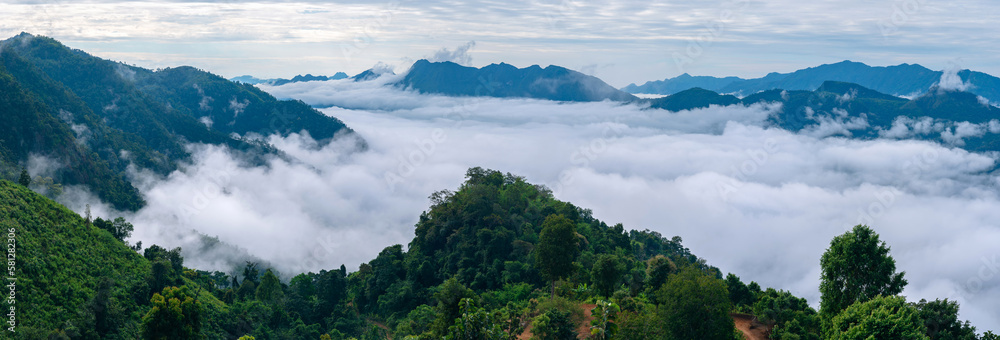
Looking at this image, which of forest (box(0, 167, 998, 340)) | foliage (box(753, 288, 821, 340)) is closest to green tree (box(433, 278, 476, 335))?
forest (box(0, 167, 998, 340))

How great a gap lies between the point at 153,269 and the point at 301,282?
19.2 metres

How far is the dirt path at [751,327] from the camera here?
3516cm

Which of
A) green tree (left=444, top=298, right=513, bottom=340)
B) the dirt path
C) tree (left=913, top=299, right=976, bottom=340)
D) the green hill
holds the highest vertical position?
tree (left=913, top=299, right=976, bottom=340)

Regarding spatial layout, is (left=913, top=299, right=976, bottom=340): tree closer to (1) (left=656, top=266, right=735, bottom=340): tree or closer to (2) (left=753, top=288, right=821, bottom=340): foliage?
(2) (left=753, top=288, right=821, bottom=340): foliage

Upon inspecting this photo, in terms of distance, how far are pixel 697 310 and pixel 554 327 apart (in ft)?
22.8

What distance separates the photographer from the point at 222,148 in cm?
18462

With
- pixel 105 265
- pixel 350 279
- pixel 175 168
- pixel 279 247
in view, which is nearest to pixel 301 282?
pixel 350 279

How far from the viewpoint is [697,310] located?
1040 inches

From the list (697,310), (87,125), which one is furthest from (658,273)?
(87,125)

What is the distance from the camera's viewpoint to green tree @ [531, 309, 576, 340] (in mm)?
29172

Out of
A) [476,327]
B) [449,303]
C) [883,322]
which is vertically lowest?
[449,303]

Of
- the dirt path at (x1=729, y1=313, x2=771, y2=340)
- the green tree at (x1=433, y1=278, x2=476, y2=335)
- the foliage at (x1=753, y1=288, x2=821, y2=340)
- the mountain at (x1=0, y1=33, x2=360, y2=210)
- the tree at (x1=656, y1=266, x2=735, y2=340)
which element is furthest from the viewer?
the mountain at (x1=0, y1=33, x2=360, y2=210)

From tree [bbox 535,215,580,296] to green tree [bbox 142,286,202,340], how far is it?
22.9m

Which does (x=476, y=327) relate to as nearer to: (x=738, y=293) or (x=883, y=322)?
(x=883, y=322)
